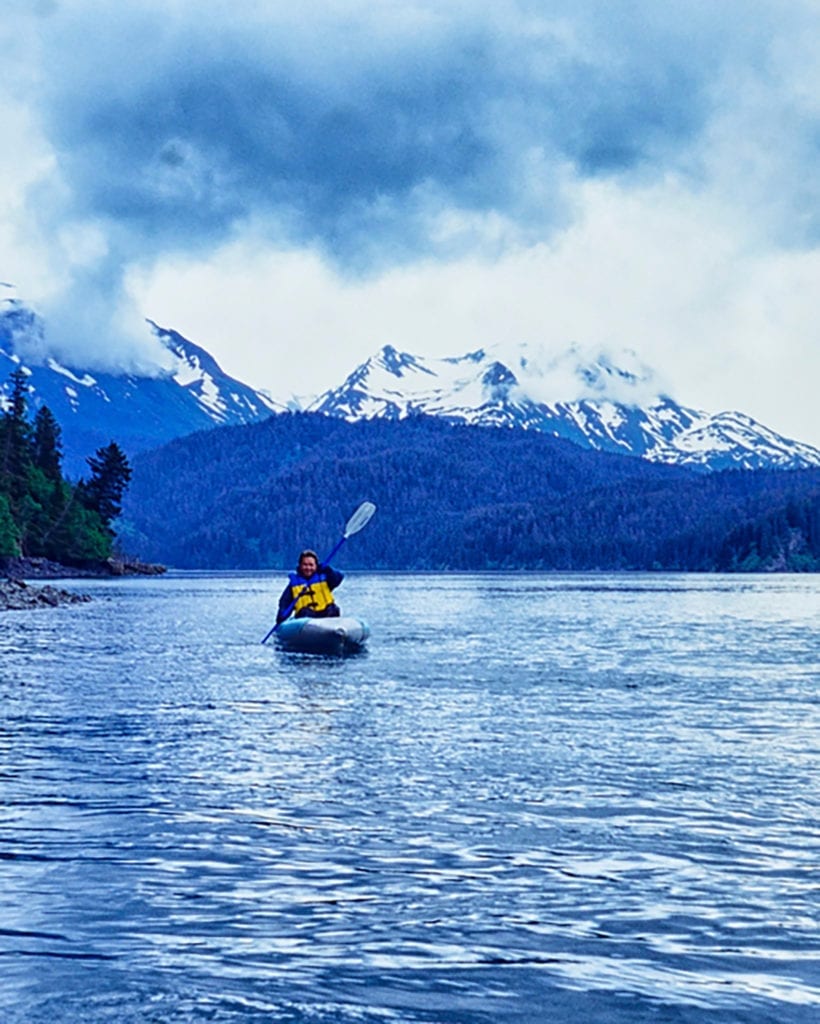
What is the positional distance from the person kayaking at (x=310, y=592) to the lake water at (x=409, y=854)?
15.4 metres

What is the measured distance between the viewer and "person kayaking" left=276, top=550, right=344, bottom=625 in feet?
158

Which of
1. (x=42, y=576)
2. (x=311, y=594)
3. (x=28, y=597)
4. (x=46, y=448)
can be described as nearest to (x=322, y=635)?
(x=311, y=594)

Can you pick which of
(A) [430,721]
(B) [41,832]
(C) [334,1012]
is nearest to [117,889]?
(B) [41,832]

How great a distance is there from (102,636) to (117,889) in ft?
139

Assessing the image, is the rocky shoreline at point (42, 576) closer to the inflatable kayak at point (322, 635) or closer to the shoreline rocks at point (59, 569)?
the shoreline rocks at point (59, 569)

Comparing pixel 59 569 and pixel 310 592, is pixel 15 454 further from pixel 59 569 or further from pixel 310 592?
pixel 310 592

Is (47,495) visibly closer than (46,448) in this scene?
Yes

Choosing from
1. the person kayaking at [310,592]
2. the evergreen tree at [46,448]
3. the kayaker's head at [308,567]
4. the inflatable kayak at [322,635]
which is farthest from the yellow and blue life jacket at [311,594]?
the evergreen tree at [46,448]

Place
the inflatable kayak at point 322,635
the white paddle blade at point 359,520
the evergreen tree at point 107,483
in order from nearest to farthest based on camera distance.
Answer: the inflatable kayak at point 322,635, the white paddle blade at point 359,520, the evergreen tree at point 107,483

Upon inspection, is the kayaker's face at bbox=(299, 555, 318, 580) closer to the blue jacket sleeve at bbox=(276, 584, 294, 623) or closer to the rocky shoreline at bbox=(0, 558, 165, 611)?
the blue jacket sleeve at bbox=(276, 584, 294, 623)

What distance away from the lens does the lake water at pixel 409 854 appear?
1012 centimetres

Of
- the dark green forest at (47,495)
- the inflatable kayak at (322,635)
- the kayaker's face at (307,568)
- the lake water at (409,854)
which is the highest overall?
the dark green forest at (47,495)

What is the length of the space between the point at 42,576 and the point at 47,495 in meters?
10.4

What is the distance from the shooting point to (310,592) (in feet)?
160
